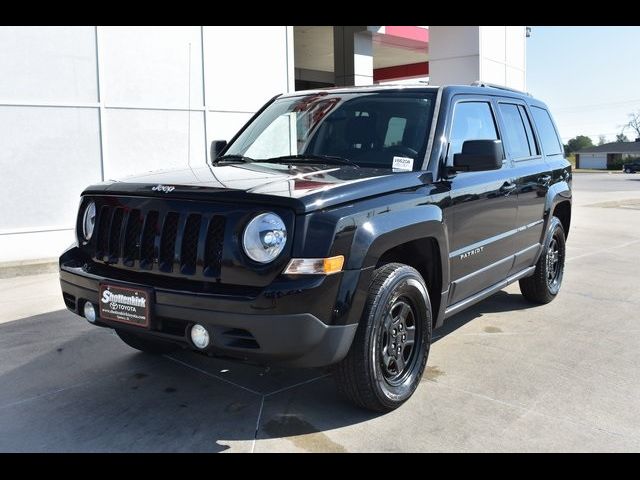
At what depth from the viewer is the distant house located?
88.5 meters

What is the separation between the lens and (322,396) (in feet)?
12.9

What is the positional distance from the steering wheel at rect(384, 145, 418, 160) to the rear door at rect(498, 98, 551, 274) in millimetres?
1332

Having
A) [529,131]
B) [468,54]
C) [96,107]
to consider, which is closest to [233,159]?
[529,131]

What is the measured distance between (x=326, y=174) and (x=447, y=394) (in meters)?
1.57

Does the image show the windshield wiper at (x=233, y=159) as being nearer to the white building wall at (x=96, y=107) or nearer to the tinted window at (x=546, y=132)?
the tinted window at (x=546, y=132)

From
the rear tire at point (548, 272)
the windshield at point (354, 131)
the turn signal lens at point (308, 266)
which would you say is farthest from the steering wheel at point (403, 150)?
the rear tire at point (548, 272)

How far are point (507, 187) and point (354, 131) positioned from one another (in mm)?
1385

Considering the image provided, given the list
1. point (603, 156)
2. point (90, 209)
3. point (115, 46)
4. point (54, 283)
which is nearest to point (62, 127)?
point (115, 46)

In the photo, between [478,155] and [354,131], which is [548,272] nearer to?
[478,155]

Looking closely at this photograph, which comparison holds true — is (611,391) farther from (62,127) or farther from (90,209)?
(62,127)

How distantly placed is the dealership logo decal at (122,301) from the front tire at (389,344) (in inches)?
44.1

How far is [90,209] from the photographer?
3867 mm

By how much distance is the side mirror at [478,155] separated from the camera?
4.00 m

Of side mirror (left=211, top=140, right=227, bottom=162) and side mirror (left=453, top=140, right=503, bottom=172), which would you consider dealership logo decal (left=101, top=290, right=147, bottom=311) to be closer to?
side mirror (left=211, top=140, right=227, bottom=162)
